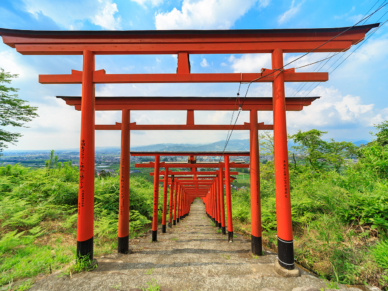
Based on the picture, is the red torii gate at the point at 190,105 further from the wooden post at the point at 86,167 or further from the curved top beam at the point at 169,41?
the curved top beam at the point at 169,41

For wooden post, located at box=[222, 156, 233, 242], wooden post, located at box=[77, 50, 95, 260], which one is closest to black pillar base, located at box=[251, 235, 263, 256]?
wooden post, located at box=[222, 156, 233, 242]

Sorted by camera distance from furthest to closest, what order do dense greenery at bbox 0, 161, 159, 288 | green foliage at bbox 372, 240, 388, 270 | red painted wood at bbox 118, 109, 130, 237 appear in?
red painted wood at bbox 118, 109, 130, 237 → dense greenery at bbox 0, 161, 159, 288 → green foliage at bbox 372, 240, 388, 270

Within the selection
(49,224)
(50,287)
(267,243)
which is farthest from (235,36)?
(49,224)

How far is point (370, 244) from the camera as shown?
3723 millimetres

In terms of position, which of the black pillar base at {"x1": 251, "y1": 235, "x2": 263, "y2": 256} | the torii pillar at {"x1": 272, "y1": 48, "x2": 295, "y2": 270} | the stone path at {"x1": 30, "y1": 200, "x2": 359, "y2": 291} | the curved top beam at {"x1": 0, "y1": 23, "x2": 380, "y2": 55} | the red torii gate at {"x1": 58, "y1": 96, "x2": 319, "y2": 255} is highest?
the curved top beam at {"x1": 0, "y1": 23, "x2": 380, "y2": 55}

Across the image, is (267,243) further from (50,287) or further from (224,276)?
(50,287)

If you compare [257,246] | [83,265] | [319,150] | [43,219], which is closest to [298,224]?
[257,246]

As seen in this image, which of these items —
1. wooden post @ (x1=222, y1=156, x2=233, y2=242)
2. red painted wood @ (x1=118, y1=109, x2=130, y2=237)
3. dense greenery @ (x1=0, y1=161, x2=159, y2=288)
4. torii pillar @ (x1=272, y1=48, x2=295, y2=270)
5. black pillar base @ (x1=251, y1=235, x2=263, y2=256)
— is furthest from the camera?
wooden post @ (x1=222, y1=156, x2=233, y2=242)

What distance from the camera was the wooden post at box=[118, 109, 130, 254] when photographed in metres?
5.33

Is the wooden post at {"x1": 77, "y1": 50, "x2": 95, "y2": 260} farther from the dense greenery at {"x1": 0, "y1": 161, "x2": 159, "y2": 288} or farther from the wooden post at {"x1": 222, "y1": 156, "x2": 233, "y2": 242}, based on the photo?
the wooden post at {"x1": 222, "y1": 156, "x2": 233, "y2": 242}

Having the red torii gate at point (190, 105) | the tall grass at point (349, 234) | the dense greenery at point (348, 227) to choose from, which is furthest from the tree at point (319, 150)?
the red torii gate at point (190, 105)

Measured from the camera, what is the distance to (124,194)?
5.47 m

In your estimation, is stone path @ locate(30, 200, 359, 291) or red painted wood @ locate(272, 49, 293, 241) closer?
stone path @ locate(30, 200, 359, 291)

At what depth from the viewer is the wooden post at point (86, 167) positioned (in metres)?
3.93
